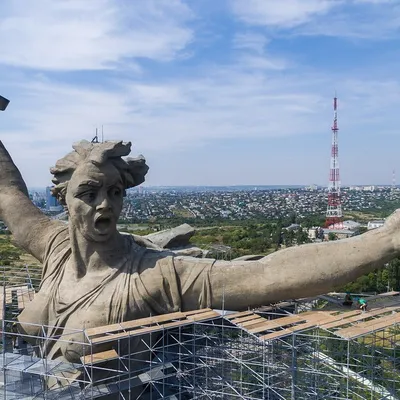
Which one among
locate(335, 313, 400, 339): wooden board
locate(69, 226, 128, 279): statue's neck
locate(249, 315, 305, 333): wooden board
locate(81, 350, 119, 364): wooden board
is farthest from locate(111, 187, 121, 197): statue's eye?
locate(335, 313, 400, 339): wooden board

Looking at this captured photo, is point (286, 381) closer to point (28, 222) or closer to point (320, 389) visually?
point (320, 389)

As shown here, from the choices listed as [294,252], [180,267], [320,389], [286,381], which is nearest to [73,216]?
[180,267]

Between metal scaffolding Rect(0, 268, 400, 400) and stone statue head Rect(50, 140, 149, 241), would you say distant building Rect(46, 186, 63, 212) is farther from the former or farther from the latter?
metal scaffolding Rect(0, 268, 400, 400)

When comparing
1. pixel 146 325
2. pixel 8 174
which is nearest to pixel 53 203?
pixel 8 174

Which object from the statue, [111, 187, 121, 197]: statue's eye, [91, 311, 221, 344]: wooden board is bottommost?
[91, 311, 221, 344]: wooden board

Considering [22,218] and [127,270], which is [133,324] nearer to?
[127,270]

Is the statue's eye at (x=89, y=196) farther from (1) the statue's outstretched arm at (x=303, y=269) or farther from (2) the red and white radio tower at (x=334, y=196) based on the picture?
(2) the red and white radio tower at (x=334, y=196)

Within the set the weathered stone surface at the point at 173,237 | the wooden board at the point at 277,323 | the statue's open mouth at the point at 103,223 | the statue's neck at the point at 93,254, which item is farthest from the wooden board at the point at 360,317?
A: the weathered stone surface at the point at 173,237

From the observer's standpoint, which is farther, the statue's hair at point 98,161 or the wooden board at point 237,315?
the statue's hair at point 98,161
